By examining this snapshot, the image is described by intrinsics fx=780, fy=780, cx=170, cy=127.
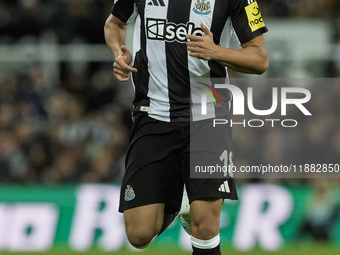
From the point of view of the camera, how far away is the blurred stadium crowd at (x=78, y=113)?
9914 millimetres

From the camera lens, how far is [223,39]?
525 centimetres

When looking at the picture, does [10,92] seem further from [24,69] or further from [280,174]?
[280,174]

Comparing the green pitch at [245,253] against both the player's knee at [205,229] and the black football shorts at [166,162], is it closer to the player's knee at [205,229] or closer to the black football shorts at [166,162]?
the black football shorts at [166,162]

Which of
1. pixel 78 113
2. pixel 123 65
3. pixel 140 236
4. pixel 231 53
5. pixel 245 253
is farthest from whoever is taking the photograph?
pixel 78 113

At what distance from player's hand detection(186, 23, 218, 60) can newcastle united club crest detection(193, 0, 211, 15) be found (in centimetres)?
33

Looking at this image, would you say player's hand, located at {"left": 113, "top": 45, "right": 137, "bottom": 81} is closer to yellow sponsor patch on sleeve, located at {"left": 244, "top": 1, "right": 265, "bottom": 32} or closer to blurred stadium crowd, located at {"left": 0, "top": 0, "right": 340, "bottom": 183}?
yellow sponsor patch on sleeve, located at {"left": 244, "top": 1, "right": 265, "bottom": 32}

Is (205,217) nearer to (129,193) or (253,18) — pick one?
(129,193)

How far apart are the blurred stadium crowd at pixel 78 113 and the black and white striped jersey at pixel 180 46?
463 cm

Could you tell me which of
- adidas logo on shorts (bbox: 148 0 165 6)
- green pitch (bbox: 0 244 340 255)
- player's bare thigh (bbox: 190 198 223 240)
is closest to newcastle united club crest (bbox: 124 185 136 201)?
player's bare thigh (bbox: 190 198 223 240)

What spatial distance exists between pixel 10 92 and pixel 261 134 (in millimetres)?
3655

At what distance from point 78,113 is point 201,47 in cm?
624

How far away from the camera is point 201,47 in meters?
4.81

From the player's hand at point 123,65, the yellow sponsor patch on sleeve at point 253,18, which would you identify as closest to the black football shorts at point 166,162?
the player's hand at point 123,65

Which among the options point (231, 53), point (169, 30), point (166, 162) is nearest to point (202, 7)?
point (169, 30)
